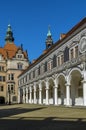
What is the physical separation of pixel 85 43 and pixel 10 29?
71.5 metres

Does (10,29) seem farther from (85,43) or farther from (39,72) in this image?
(85,43)

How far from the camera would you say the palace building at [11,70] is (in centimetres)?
7512

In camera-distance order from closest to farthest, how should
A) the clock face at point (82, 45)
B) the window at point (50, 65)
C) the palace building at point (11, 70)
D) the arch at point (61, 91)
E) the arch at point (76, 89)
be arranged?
the clock face at point (82, 45) → the arch at point (76, 89) → the arch at point (61, 91) → the window at point (50, 65) → the palace building at point (11, 70)

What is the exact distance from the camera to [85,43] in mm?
28047

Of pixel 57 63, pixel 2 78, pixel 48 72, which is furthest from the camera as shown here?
pixel 2 78

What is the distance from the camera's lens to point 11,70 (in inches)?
2987

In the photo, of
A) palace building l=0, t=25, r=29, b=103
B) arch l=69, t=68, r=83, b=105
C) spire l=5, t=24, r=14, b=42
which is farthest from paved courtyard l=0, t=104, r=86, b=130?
spire l=5, t=24, r=14, b=42

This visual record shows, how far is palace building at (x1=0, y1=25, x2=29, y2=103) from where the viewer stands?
75.1m

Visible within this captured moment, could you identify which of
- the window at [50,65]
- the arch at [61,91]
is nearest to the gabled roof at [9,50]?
the window at [50,65]

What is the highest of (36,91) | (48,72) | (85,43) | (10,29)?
(10,29)

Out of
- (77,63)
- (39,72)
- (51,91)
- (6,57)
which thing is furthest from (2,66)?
(77,63)
